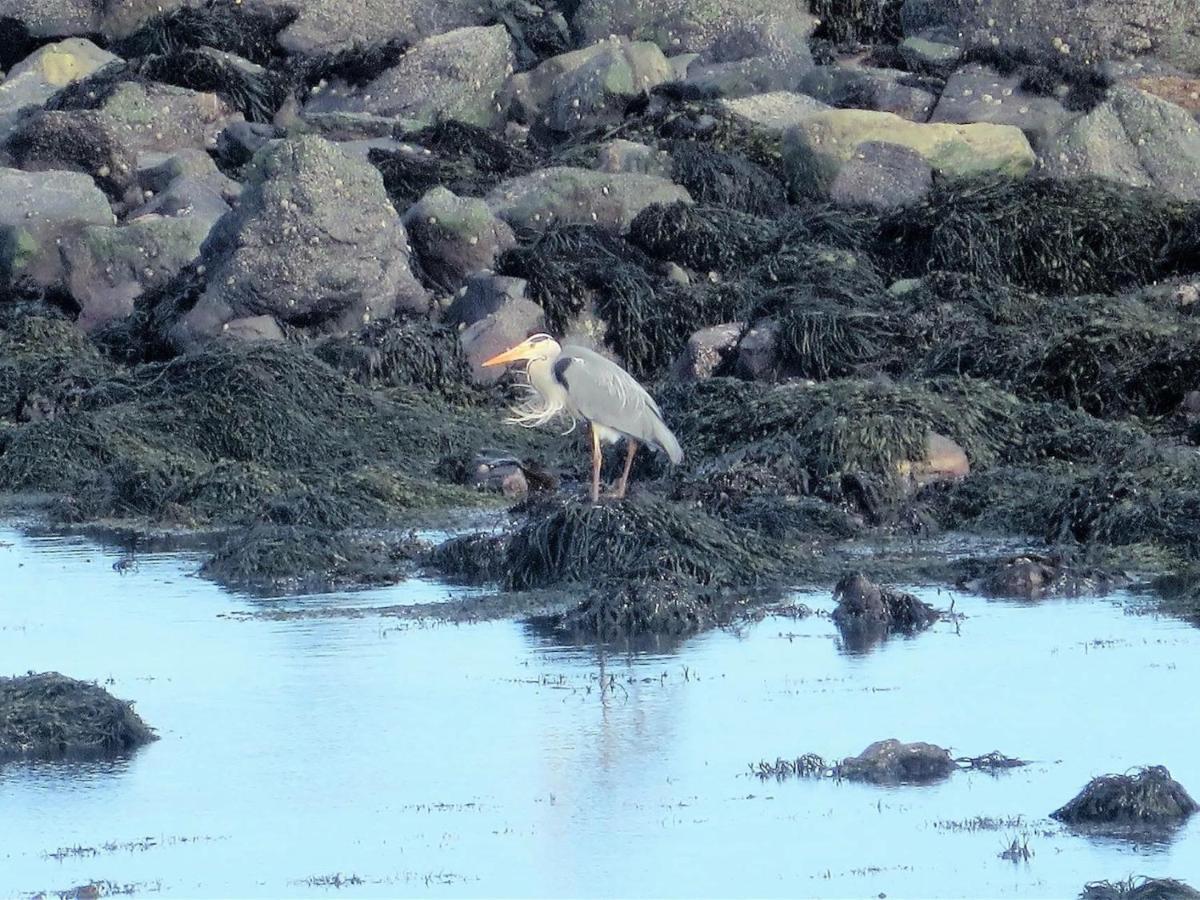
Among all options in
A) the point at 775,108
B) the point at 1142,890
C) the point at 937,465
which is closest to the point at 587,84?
the point at 775,108

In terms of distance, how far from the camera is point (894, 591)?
1145cm

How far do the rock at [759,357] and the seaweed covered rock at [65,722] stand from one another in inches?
359

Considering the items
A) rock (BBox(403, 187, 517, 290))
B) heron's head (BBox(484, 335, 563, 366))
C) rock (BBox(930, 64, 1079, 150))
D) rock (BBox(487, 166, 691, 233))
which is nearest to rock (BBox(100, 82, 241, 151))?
rock (BBox(487, 166, 691, 233))

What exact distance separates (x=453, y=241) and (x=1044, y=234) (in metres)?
4.95

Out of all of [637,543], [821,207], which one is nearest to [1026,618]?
[637,543]

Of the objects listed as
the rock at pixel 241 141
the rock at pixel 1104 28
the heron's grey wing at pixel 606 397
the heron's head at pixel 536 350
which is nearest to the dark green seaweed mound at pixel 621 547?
A: the heron's grey wing at pixel 606 397

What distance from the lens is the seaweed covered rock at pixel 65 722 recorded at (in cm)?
888

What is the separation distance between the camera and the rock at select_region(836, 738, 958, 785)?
8273mm

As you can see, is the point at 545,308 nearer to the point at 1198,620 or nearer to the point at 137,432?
the point at 137,432

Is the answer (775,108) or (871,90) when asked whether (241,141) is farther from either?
(871,90)

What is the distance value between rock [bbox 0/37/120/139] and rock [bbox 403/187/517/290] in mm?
7684

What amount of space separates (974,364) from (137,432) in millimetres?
5879

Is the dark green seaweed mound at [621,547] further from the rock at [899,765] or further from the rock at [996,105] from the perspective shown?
the rock at [996,105]

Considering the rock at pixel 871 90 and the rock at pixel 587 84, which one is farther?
the rock at pixel 587 84
